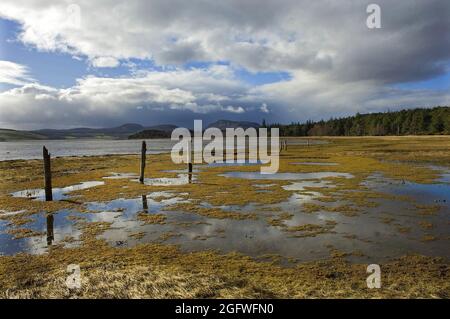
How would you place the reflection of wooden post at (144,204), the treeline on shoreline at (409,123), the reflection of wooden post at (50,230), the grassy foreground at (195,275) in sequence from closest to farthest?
the grassy foreground at (195,275) < the reflection of wooden post at (50,230) < the reflection of wooden post at (144,204) < the treeline on shoreline at (409,123)

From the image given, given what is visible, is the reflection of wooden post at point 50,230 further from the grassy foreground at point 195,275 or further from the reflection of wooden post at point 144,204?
the reflection of wooden post at point 144,204

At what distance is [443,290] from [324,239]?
5.43 meters

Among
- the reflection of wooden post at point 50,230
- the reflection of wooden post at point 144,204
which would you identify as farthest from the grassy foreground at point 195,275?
the reflection of wooden post at point 144,204

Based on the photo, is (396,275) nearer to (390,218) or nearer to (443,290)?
(443,290)

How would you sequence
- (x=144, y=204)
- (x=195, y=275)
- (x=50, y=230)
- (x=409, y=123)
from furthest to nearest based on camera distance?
(x=409, y=123) < (x=144, y=204) < (x=50, y=230) < (x=195, y=275)

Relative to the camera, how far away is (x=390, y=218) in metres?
16.6

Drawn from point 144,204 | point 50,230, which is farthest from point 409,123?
point 50,230

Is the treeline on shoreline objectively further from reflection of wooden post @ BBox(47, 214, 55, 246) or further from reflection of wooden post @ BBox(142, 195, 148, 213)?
reflection of wooden post @ BBox(47, 214, 55, 246)

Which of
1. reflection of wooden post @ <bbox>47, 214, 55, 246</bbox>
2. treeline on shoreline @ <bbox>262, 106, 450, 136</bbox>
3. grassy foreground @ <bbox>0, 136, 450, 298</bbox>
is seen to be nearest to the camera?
grassy foreground @ <bbox>0, 136, 450, 298</bbox>

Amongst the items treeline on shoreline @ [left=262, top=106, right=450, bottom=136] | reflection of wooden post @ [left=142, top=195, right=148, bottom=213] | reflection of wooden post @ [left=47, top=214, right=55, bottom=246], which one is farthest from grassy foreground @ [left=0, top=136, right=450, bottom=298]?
treeline on shoreline @ [left=262, top=106, right=450, bottom=136]

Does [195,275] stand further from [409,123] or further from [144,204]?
[409,123]

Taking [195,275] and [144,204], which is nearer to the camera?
[195,275]

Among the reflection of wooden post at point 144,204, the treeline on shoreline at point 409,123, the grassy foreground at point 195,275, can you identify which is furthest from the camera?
the treeline on shoreline at point 409,123
